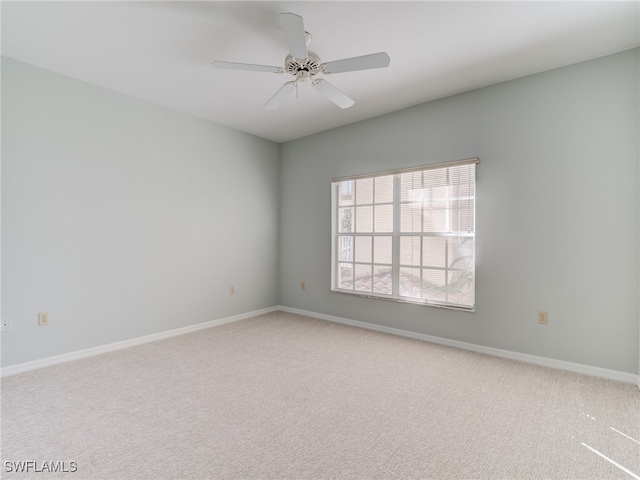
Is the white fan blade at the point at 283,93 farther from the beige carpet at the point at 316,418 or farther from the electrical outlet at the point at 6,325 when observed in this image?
the electrical outlet at the point at 6,325

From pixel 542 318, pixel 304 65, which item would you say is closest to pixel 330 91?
pixel 304 65

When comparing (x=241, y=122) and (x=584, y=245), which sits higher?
(x=241, y=122)

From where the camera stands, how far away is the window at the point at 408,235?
3.35 meters

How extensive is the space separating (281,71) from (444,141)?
6.39ft

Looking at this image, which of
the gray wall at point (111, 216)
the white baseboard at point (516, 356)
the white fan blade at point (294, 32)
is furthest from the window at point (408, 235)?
the white fan blade at point (294, 32)

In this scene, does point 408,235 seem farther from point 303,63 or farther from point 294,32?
point 294,32

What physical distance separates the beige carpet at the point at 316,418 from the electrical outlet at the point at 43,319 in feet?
1.32

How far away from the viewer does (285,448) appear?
5.69 feet

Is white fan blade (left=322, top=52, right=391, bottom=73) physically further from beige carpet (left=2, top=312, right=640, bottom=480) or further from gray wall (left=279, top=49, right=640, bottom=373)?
beige carpet (left=2, top=312, right=640, bottom=480)

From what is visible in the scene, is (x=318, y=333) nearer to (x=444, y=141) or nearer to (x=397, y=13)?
(x=444, y=141)

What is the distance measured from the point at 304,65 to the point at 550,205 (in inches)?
94.8

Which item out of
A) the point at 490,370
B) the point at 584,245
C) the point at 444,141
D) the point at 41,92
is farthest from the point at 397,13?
the point at 41,92

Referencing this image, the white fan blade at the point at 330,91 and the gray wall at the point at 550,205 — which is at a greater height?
the white fan blade at the point at 330,91

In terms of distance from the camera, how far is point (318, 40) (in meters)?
2.40
